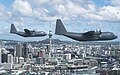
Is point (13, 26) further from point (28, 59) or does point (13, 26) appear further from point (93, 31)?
point (28, 59)

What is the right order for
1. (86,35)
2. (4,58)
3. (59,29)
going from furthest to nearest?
(4,58), (59,29), (86,35)

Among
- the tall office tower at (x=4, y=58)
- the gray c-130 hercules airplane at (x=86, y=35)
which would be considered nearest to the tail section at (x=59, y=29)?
the gray c-130 hercules airplane at (x=86, y=35)

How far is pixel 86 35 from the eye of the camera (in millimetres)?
14578

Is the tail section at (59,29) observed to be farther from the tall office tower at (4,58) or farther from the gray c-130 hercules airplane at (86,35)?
the tall office tower at (4,58)

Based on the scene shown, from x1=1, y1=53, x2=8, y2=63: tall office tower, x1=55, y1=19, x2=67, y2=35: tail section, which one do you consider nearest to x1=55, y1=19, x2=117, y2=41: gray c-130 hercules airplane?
x1=55, y1=19, x2=67, y2=35: tail section

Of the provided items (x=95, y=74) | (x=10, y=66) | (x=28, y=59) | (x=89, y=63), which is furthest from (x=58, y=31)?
(x=28, y=59)

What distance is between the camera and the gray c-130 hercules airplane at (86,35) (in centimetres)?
1438

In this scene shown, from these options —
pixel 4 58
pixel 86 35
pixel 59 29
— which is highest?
pixel 59 29

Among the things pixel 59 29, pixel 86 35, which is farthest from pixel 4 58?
pixel 86 35

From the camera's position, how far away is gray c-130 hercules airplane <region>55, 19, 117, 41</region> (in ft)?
47.2

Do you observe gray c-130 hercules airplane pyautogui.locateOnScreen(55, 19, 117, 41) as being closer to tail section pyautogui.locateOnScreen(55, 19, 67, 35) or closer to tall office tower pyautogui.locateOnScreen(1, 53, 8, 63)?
tail section pyautogui.locateOnScreen(55, 19, 67, 35)

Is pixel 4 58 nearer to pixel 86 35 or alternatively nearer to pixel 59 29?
pixel 59 29

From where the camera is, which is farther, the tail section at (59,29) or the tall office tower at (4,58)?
the tall office tower at (4,58)

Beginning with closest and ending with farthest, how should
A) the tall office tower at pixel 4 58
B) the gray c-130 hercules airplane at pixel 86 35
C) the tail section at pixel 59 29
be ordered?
the gray c-130 hercules airplane at pixel 86 35 → the tail section at pixel 59 29 → the tall office tower at pixel 4 58
